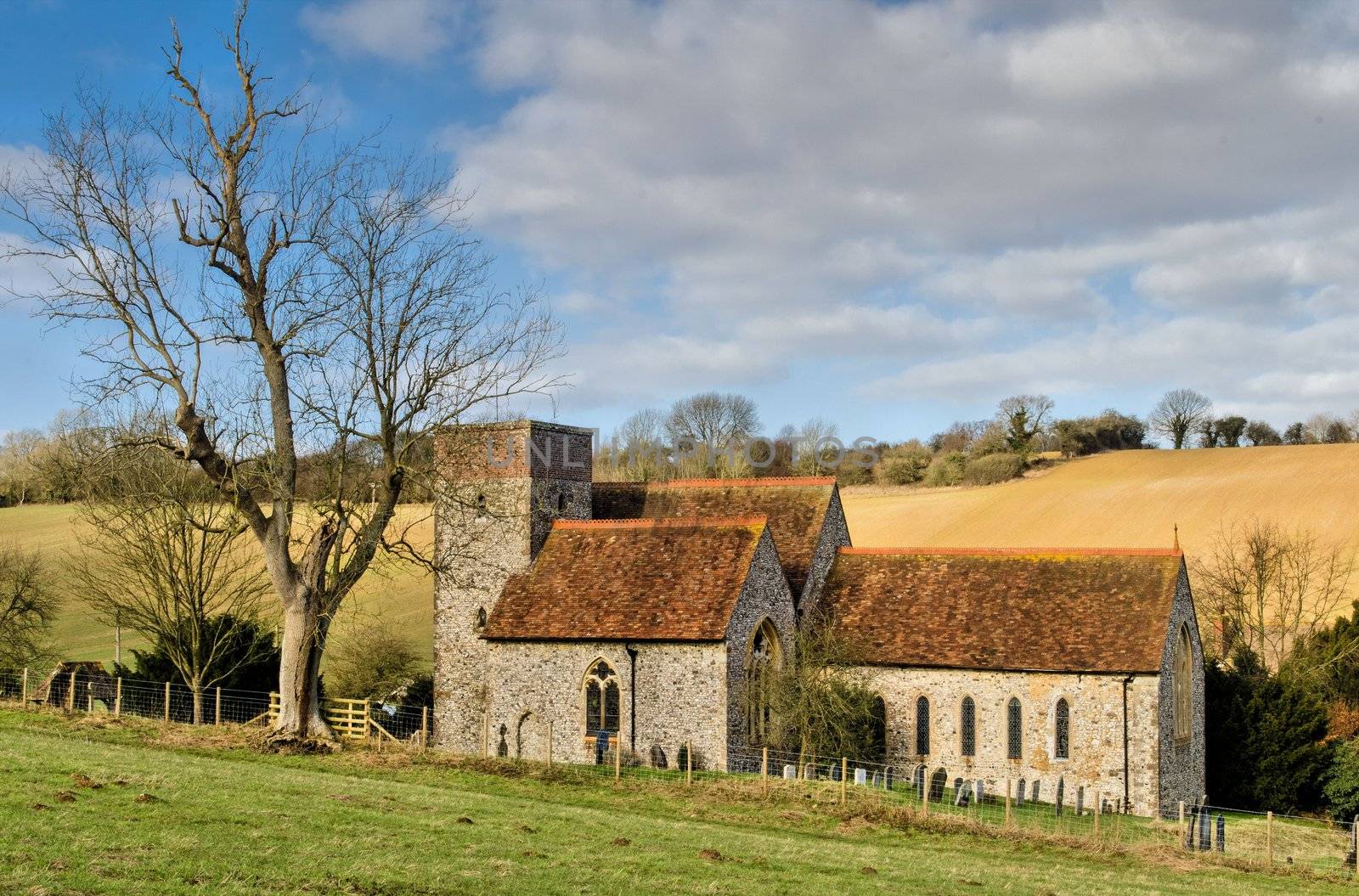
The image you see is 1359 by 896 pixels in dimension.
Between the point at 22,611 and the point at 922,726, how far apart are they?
30.8 metres

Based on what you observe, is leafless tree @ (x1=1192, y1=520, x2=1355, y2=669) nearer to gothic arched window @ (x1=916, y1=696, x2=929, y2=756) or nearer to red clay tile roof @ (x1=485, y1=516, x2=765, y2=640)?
gothic arched window @ (x1=916, y1=696, x2=929, y2=756)

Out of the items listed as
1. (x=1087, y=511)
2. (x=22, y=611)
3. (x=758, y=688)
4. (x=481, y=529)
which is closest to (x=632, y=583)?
(x=758, y=688)

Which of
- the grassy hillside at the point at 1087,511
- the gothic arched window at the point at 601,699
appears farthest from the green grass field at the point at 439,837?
the grassy hillside at the point at 1087,511

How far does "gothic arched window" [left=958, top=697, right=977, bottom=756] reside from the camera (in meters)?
30.5

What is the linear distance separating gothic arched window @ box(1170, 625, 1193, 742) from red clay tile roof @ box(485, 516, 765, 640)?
11173 mm

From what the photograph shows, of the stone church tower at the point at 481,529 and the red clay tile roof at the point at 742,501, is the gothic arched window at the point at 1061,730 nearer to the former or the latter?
the red clay tile roof at the point at 742,501

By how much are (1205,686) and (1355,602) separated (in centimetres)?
1072

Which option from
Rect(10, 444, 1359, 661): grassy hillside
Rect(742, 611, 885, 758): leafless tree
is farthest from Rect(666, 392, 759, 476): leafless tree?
Rect(742, 611, 885, 758): leafless tree

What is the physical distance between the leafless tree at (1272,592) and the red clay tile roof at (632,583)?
21684mm

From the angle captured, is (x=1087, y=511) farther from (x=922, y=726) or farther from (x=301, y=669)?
(x=301, y=669)

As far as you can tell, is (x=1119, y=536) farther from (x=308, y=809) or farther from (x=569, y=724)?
(x=308, y=809)

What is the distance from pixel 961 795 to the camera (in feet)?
90.5

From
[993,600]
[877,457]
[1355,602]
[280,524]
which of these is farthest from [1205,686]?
[877,457]

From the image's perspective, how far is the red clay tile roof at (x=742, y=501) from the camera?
115 feet
